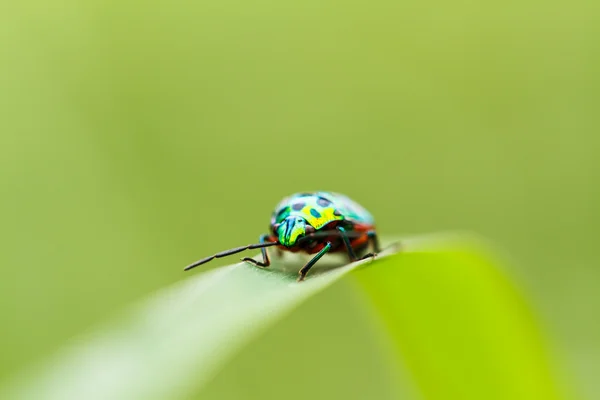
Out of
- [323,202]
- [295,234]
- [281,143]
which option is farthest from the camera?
[281,143]

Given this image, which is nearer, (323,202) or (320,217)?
(320,217)

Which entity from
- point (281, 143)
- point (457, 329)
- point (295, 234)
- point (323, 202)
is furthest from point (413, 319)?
point (281, 143)

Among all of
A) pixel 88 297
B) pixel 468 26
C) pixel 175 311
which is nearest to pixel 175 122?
pixel 88 297

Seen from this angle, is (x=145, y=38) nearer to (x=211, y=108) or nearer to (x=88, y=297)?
(x=211, y=108)

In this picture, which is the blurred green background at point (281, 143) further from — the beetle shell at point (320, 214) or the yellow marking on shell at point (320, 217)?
the yellow marking on shell at point (320, 217)

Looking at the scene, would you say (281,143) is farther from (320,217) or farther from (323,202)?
(320,217)

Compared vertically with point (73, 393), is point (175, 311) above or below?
above

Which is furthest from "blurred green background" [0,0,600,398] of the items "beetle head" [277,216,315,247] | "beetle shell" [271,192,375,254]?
"beetle head" [277,216,315,247]

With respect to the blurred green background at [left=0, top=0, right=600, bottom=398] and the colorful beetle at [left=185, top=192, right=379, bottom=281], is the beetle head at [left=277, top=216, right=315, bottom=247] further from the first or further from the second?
the blurred green background at [left=0, top=0, right=600, bottom=398]
